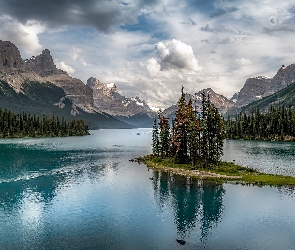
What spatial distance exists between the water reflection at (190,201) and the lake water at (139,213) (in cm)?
16

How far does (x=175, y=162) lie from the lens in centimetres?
10625

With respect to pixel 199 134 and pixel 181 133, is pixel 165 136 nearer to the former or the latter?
pixel 181 133

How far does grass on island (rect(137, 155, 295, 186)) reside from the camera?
7694 cm

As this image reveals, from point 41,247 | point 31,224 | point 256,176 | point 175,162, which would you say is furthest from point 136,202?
point 175,162

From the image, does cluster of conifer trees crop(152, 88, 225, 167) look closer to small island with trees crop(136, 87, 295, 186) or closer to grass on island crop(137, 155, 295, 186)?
small island with trees crop(136, 87, 295, 186)

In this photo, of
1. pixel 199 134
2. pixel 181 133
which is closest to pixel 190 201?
pixel 199 134

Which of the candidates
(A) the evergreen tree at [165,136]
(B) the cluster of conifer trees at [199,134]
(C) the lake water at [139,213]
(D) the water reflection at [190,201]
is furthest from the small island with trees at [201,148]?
(C) the lake water at [139,213]

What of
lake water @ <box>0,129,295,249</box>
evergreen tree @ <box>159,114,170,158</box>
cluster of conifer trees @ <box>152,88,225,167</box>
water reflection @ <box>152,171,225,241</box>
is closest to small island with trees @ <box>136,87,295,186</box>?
cluster of conifer trees @ <box>152,88,225,167</box>

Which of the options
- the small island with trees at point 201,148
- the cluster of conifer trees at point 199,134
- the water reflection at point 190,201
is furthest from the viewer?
the cluster of conifer trees at point 199,134

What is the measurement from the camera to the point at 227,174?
8538 centimetres

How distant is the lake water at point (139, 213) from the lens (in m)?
43.0

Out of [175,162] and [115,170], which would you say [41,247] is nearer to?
[115,170]

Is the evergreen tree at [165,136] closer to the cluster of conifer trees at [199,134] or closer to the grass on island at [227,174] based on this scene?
the cluster of conifer trees at [199,134]

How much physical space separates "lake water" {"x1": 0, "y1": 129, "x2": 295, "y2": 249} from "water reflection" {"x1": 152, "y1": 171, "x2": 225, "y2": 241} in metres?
0.16
